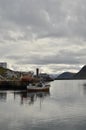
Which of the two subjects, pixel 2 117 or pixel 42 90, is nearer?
pixel 2 117

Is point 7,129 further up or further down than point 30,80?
further down

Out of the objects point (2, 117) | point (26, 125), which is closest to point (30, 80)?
point (2, 117)

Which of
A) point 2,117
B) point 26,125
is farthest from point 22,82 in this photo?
point 26,125

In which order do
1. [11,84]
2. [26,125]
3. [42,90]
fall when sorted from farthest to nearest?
1. [11,84]
2. [42,90]
3. [26,125]

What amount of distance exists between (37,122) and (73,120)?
517 cm

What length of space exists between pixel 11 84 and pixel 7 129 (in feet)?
299

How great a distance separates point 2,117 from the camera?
142ft

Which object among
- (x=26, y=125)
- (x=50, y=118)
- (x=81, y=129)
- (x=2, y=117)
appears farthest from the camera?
(x=2, y=117)

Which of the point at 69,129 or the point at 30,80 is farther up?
the point at 30,80

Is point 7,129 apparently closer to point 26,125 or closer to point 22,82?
point 26,125

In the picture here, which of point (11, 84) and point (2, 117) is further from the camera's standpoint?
point (11, 84)

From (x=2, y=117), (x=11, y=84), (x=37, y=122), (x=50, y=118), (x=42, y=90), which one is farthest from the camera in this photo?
(x=11, y=84)

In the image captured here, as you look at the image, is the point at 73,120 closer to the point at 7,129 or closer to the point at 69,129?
the point at 69,129

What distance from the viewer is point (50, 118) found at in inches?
1599
